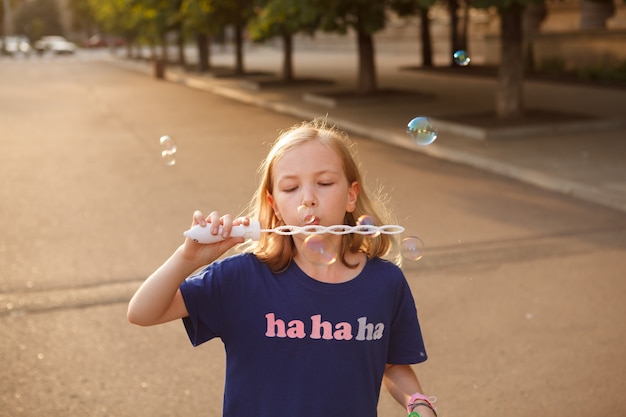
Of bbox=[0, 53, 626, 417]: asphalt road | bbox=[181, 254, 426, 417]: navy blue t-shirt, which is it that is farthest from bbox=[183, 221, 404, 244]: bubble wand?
bbox=[0, 53, 626, 417]: asphalt road

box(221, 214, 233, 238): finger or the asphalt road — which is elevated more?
box(221, 214, 233, 238): finger

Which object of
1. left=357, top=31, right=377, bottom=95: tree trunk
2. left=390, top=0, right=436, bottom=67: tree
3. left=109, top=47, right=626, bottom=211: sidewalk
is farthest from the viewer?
left=357, top=31, right=377, bottom=95: tree trunk

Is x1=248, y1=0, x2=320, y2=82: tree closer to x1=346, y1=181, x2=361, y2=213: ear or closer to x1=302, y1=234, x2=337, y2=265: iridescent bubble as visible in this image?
x1=346, y1=181, x2=361, y2=213: ear

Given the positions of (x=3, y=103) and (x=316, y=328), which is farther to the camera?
(x=3, y=103)

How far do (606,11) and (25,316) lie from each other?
30086 mm

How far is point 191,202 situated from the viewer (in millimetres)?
9633

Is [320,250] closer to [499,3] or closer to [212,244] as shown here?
[212,244]

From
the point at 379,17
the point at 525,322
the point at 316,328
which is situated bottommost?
the point at 525,322

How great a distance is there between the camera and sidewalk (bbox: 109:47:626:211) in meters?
10.4

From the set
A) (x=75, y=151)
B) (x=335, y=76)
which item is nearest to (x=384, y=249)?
(x=75, y=151)

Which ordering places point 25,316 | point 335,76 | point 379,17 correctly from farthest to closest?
point 335,76, point 379,17, point 25,316

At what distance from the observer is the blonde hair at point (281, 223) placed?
Result: 2.36m

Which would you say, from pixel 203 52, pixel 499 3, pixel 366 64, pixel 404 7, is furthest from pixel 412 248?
pixel 203 52

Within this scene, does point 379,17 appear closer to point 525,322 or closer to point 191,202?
point 191,202
